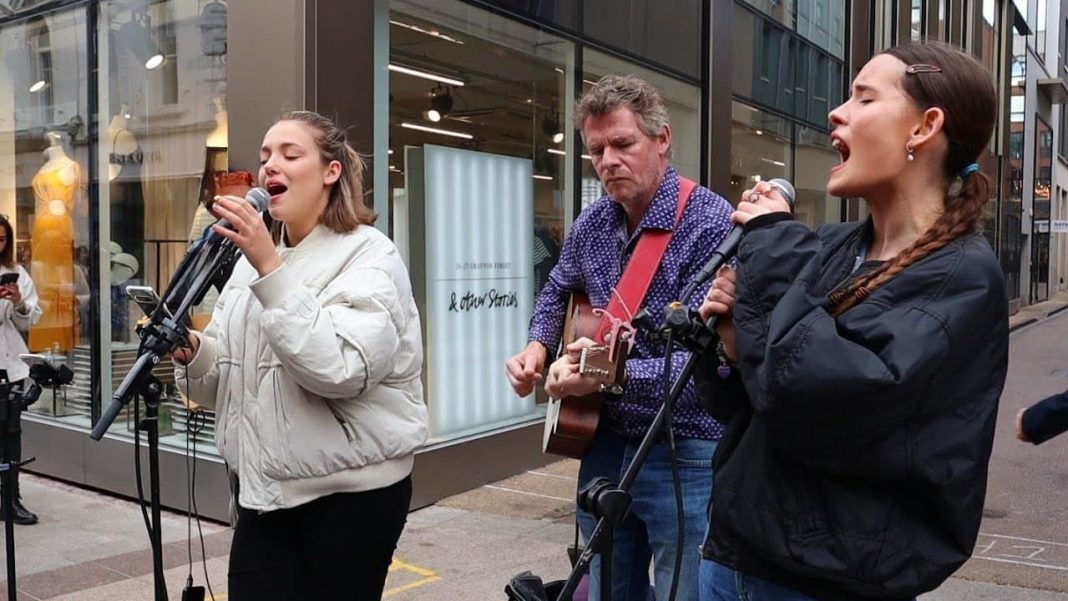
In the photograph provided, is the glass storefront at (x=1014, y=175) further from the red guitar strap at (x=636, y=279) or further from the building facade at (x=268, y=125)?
the red guitar strap at (x=636, y=279)

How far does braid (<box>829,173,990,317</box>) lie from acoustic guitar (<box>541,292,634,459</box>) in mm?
712

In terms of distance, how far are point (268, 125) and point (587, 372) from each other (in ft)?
12.1

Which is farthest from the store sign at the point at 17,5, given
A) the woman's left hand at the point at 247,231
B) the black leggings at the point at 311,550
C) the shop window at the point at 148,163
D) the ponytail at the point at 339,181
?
the black leggings at the point at 311,550

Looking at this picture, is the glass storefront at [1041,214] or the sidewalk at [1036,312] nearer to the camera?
the sidewalk at [1036,312]

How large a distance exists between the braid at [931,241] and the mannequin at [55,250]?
21.6 feet

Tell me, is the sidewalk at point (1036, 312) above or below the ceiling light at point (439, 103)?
below

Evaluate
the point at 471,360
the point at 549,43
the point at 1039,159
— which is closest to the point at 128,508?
the point at 471,360

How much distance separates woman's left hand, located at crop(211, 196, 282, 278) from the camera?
2152 mm

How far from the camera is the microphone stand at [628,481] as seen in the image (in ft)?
5.61

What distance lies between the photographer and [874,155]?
5.41ft

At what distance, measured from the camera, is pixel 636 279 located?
2.44 metres

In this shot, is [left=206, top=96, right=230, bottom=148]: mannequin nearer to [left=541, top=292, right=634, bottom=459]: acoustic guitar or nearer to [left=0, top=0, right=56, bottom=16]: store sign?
[left=0, top=0, right=56, bottom=16]: store sign

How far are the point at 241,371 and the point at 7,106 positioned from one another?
6.46 m

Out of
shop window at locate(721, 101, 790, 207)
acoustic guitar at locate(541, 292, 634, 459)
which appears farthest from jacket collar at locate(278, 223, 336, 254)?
shop window at locate(721, 101, 790, 207)
